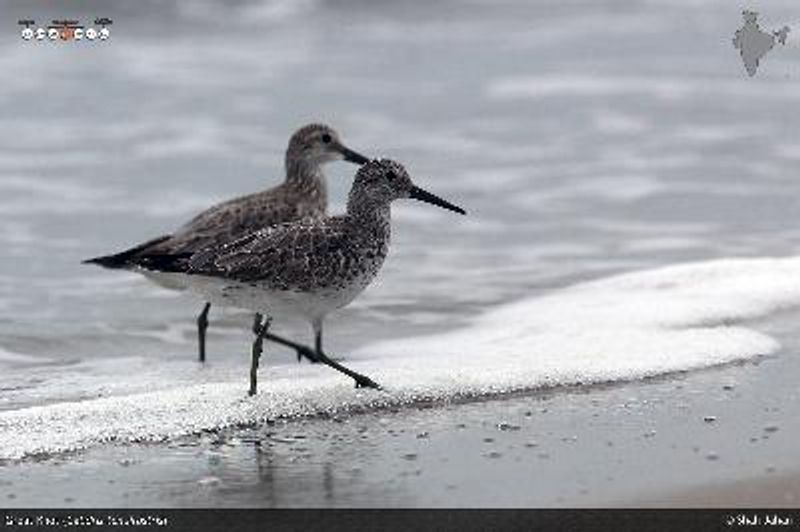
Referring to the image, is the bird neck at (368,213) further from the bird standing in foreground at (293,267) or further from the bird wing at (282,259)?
the bird wing at (282,259)

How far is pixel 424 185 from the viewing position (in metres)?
16.7

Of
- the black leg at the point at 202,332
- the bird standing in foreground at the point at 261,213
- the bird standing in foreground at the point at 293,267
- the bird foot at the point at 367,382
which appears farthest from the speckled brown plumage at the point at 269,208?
the bird foot at the point at 367,382

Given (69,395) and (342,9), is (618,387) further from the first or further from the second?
(342,9)

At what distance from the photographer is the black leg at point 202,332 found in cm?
1145

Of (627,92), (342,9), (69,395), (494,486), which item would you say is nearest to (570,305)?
(69,395)

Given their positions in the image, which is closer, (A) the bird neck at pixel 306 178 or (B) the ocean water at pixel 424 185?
(B) the ocean water at pixel 424 185

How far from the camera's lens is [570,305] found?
12.2m

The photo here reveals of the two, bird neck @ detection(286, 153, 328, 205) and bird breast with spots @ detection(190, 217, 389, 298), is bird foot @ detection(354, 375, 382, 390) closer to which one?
bird breast with spots @ detection(190, 217, 389, 298)

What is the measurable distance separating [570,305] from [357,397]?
316 cm

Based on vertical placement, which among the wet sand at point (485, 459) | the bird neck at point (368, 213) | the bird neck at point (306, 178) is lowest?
the wet sand at point (485, 459)

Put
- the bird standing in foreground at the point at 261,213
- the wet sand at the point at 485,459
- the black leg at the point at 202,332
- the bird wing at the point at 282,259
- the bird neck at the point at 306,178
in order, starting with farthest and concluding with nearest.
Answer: the bird neck at the point at 306,178 < the black leg at the point at 202,332 < the bird standing in foreground at the point at 261,213 < the bird wing at the point at 282,259 < the wet sand at the point at 485,459

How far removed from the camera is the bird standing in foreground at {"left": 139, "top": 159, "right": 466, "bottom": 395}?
9.48 m

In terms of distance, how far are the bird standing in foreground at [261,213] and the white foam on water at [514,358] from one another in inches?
22.2
